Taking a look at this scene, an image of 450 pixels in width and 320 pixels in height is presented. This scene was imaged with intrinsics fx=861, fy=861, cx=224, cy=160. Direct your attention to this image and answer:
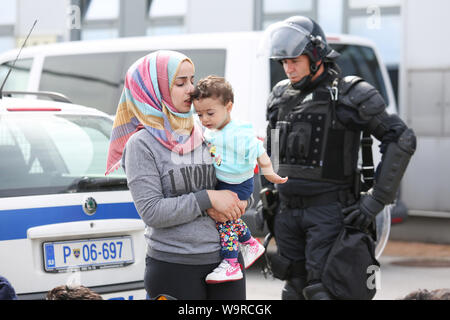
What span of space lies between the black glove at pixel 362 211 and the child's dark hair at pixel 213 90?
1.51m

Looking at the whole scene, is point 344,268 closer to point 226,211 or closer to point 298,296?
point 298,296

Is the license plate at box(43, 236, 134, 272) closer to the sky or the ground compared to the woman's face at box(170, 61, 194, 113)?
closer to the ground

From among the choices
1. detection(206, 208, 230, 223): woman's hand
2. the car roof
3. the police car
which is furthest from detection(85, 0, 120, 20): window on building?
detection(206, 208, 230, 223): woman's hand

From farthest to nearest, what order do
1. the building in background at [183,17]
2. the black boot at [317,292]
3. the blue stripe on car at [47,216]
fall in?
Answer: the building in background at [183,17] < the black boot at [317,292] < the blue stripe on car at [47,216]

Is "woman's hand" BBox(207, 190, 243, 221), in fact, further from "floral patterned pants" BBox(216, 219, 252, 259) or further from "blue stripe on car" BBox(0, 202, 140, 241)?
"blue stripe on car" BBox(0, 202, 140, 241)

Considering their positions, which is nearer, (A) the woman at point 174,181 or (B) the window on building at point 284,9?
(A) the woman at point 174,181

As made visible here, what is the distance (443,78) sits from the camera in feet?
30.7

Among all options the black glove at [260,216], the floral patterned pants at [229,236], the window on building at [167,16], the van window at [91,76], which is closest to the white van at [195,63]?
the van window at [91,76]

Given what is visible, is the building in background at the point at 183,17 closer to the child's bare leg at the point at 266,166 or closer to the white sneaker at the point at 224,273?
the child's bare leg at the point at 266,166

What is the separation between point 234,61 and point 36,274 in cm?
339

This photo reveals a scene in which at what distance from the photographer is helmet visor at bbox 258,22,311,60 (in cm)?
436

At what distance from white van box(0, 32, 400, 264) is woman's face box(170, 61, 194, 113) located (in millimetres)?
3494

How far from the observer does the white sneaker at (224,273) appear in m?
3.04

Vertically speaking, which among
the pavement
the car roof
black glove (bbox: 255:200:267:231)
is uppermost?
the car roof
